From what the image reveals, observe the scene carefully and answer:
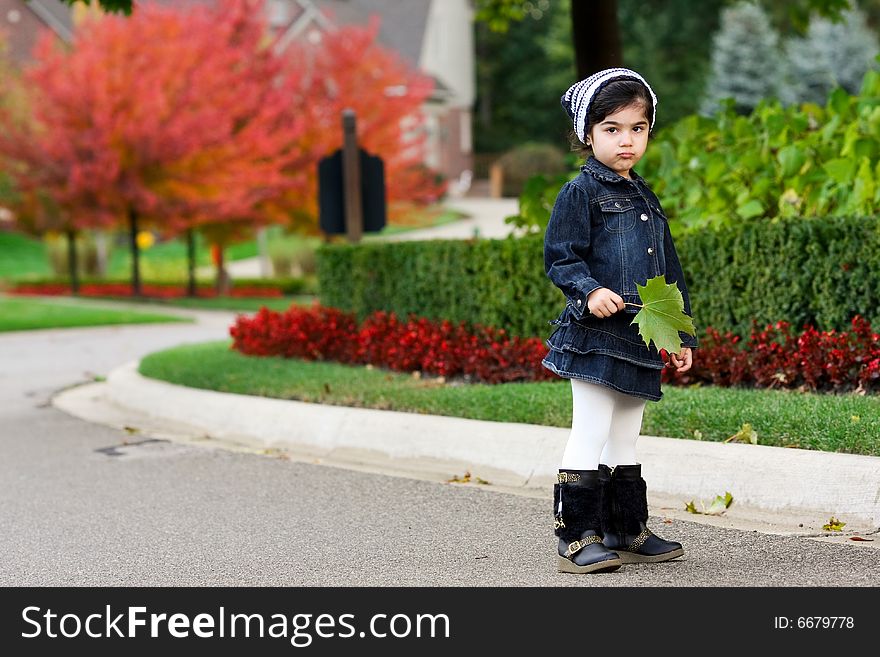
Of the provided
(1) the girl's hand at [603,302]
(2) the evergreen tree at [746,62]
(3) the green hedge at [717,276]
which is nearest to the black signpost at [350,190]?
(3) the green hedge at [717,276]

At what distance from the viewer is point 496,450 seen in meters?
7.51

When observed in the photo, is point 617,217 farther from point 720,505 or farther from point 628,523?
point 720,505

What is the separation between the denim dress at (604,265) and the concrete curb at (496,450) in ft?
4.09

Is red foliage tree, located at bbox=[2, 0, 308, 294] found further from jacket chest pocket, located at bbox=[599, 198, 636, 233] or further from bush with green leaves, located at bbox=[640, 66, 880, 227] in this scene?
jacket chest pocket, located at bbox=[599, 198, 636, 233]

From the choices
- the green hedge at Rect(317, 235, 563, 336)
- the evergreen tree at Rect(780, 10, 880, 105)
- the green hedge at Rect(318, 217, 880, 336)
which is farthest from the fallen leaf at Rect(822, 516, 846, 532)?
the evergreen tree at Rect(780, 10, 880, 105)

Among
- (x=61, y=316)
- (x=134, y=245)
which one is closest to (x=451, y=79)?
(x=134, y=245)

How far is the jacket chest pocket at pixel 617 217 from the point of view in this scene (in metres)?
5.18

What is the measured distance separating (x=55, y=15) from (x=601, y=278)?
46005mm

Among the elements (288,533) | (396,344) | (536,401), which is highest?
(396,344)

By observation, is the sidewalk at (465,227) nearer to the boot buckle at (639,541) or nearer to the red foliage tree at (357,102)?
the red foliage tree at (357,102)

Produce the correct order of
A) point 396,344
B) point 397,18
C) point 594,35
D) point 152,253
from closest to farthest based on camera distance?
point 396,344, point 594,35, point 152,253, point 397,18
